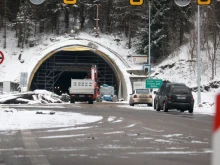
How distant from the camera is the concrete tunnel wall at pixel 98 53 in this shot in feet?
191

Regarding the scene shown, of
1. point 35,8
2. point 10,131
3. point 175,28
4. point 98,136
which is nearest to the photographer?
point 98,136

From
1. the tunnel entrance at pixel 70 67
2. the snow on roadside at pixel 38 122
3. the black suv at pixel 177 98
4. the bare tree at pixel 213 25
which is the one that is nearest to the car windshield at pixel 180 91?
the black suv at pixel 177 98

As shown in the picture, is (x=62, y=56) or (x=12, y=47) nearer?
(x=62, y=56)

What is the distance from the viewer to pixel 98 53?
60.6 metres

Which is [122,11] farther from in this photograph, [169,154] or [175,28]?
[169,154]

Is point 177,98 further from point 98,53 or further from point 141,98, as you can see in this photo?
point 98,53

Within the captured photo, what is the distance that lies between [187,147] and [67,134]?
4161 mm

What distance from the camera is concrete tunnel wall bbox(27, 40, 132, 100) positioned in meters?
58.3

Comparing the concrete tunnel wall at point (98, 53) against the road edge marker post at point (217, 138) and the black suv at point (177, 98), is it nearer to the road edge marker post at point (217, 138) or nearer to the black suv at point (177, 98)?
the black suv at point (177, 98)

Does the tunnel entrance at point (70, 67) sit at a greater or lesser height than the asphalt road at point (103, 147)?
greater

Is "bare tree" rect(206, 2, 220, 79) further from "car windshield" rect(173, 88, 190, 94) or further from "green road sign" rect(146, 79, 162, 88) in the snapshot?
"car windshield" rect(173, 88, 190, 94)

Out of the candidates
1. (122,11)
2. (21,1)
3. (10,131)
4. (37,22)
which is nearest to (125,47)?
(122,11)

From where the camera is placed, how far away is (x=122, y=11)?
82.1 meters

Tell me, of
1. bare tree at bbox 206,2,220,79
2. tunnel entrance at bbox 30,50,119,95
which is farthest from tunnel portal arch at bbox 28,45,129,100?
bare tree at bbox 206,2,220,79
